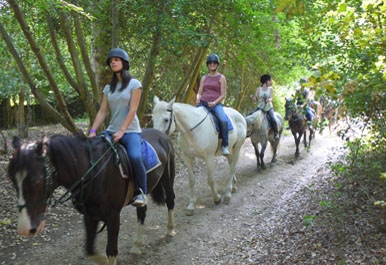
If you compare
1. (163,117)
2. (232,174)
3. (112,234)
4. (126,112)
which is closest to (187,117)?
(163,117)

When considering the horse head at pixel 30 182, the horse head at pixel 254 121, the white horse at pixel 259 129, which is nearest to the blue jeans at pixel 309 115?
the white horse at pixel 259 129

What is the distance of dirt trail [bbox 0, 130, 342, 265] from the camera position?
5.07m

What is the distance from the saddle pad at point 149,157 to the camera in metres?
4.64

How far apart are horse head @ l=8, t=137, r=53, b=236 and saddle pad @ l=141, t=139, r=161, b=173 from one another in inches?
66.3

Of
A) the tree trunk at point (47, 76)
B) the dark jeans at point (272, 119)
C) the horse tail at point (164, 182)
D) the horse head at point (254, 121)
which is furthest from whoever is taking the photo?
the dark jeans at point (272, 119)

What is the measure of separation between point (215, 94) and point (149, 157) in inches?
133

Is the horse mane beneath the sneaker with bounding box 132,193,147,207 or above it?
above

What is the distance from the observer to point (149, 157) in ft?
15.4

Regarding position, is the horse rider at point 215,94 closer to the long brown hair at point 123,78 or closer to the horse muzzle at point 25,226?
Result: the long brown hair at point 123,78

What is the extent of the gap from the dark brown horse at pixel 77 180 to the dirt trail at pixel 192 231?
1.23m

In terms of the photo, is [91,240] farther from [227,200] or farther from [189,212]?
[227,200]

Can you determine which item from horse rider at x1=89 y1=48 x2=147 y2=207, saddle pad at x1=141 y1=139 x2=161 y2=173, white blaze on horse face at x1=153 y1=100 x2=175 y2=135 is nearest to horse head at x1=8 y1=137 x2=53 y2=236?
horse rider at x1=89 y1=48 x2=147 y2=207

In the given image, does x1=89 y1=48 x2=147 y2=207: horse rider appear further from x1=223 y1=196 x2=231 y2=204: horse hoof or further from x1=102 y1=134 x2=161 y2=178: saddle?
x1=223 y1=196 x2=231 y2=204: horse hoof

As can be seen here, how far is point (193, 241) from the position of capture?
5.68m
